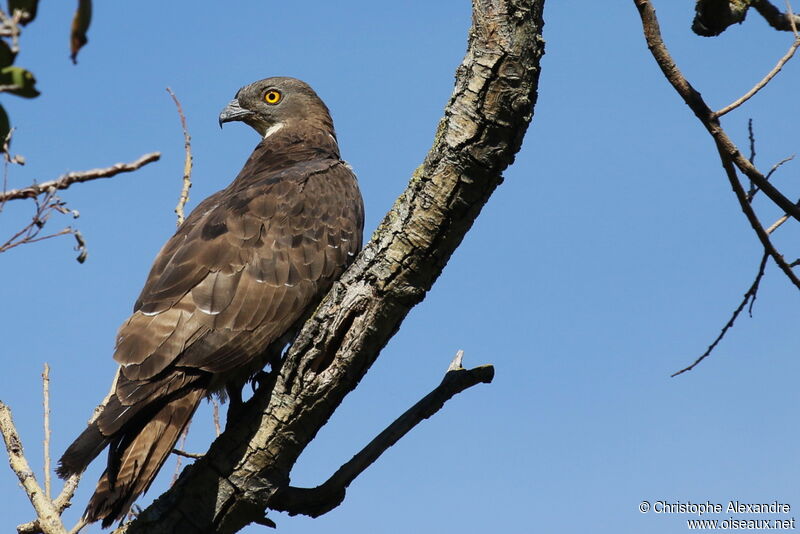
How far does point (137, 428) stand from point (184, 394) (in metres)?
0.27

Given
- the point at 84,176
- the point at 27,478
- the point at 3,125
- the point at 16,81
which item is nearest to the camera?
the point at 16,81

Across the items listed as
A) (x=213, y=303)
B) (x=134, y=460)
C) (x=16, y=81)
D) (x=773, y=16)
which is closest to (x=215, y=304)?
(x=213, y=303)

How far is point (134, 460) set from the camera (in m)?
4.02

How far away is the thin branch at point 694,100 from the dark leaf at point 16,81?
2.70m

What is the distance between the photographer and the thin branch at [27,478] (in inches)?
158

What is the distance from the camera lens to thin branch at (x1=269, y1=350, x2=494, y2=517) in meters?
4.36

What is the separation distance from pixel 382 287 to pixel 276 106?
3.68m

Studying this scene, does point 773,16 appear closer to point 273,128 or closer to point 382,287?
point 382,287

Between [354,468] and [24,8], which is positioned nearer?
[24,8]

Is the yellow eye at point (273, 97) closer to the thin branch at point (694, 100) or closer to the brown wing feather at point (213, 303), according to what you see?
the brown wing feather at point (213, 303)

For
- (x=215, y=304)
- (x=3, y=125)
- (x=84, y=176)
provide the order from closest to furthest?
(x=3, y=125) → (x=84, y=176) → (x=215, y=304)

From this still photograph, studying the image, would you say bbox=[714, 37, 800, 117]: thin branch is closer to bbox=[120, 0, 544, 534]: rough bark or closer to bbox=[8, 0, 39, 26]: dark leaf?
bbox=[120, 0, 544, 534]: rough bark

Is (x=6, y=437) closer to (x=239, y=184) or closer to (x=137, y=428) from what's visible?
(x=137, y=428)

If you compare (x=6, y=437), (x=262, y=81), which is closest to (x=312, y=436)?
(x=6, y=437)
